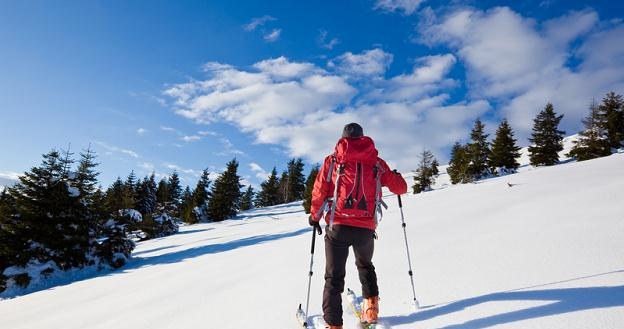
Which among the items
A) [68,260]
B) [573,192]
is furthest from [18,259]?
[573,192]

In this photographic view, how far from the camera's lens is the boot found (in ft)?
12.9

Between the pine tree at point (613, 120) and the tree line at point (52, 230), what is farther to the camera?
the pine tree at point (613, 120)

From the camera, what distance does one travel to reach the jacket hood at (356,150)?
4023 millimetres

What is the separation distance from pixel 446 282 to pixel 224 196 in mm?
46667

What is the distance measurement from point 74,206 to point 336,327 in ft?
64.7

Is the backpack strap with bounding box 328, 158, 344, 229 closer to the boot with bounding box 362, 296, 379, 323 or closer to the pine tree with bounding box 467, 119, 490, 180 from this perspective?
the boot with bounding box 362, 296, 379, 323

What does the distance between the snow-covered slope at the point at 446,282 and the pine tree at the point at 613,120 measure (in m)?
32.2

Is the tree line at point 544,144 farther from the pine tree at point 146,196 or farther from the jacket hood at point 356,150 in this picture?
the pine tree at point 146,196

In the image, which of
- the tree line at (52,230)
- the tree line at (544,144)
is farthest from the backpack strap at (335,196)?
the tree line at (544,144)

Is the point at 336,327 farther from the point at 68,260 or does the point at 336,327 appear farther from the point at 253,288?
the point at 68,260

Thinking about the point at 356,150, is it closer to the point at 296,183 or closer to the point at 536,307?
the point at 536,307

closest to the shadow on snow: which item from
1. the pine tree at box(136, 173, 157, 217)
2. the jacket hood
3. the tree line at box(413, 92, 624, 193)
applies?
the jacket hood

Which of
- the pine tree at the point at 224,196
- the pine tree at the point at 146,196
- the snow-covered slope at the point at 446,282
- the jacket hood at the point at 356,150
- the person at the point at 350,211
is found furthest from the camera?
the pine tree at the point at 146,196

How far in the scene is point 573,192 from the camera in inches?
417
